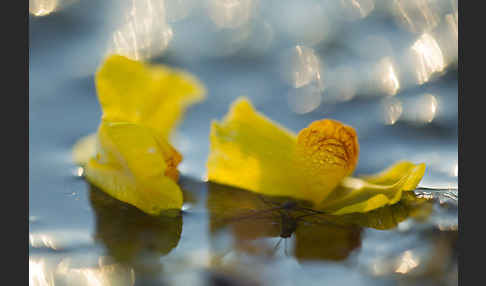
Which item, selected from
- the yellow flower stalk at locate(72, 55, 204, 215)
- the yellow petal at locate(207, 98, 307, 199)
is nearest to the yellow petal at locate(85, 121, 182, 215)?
the yellow flower stalk at locate(72, 55, 204, 215)

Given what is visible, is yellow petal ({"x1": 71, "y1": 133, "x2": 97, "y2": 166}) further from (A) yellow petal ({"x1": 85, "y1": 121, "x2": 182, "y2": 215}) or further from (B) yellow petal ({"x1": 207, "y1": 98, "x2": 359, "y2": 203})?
(B) yellow petal ({"x1": 207, "y1": 98, "x2": 359, "y2": 203})

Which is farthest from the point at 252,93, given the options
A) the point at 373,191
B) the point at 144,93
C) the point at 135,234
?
the point at 135,234

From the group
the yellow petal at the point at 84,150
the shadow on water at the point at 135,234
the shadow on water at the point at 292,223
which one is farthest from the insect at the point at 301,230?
the yellow petal at the point at 84,150

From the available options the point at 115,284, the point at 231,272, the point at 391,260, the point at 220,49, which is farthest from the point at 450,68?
the point at 115,284

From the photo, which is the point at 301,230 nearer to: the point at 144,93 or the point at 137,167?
the point at 137,167

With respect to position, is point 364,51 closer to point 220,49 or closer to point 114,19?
point 220,49
